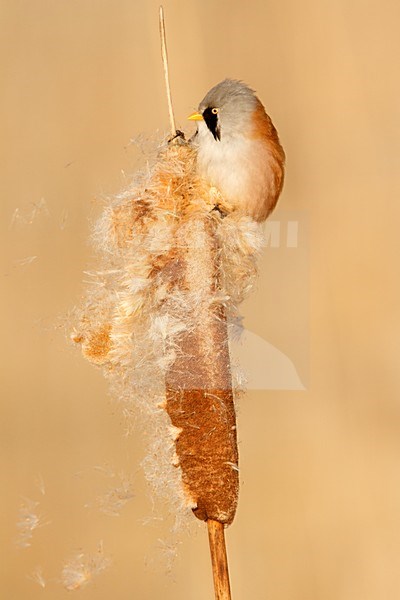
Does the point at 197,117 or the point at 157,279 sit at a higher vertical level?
the point at 197,117

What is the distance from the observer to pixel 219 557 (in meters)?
0.99

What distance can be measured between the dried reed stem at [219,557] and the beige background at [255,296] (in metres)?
0.23

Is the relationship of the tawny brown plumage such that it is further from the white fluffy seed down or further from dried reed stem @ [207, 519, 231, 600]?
dried reed stem @ [207, 519, 231, 600]

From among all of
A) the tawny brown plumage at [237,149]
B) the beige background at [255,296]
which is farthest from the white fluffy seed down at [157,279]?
the beige background at [255,296]

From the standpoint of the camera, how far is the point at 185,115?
1.17 m

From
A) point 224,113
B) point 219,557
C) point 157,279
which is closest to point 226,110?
point 224,113

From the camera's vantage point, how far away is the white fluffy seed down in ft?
3.25

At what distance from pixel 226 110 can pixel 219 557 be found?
509 millimetres

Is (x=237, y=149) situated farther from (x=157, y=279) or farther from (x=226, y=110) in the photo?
Answer: (x=157, y=279)

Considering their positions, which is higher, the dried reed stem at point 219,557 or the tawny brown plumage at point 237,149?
the tawny brown plumage at point 237,149

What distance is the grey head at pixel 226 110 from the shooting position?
3.34 feet

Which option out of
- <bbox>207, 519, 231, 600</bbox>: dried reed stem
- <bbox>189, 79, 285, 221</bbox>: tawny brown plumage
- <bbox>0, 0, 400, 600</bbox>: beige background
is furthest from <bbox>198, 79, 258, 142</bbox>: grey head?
<bbox>207, 519, 231, 600</bbox>: dried reed stem

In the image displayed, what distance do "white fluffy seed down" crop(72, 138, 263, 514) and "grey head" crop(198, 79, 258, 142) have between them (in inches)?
1.7

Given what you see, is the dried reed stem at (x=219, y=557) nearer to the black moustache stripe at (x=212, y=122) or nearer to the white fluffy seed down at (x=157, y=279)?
the white fluffy seed down at (x=157, y=279)
